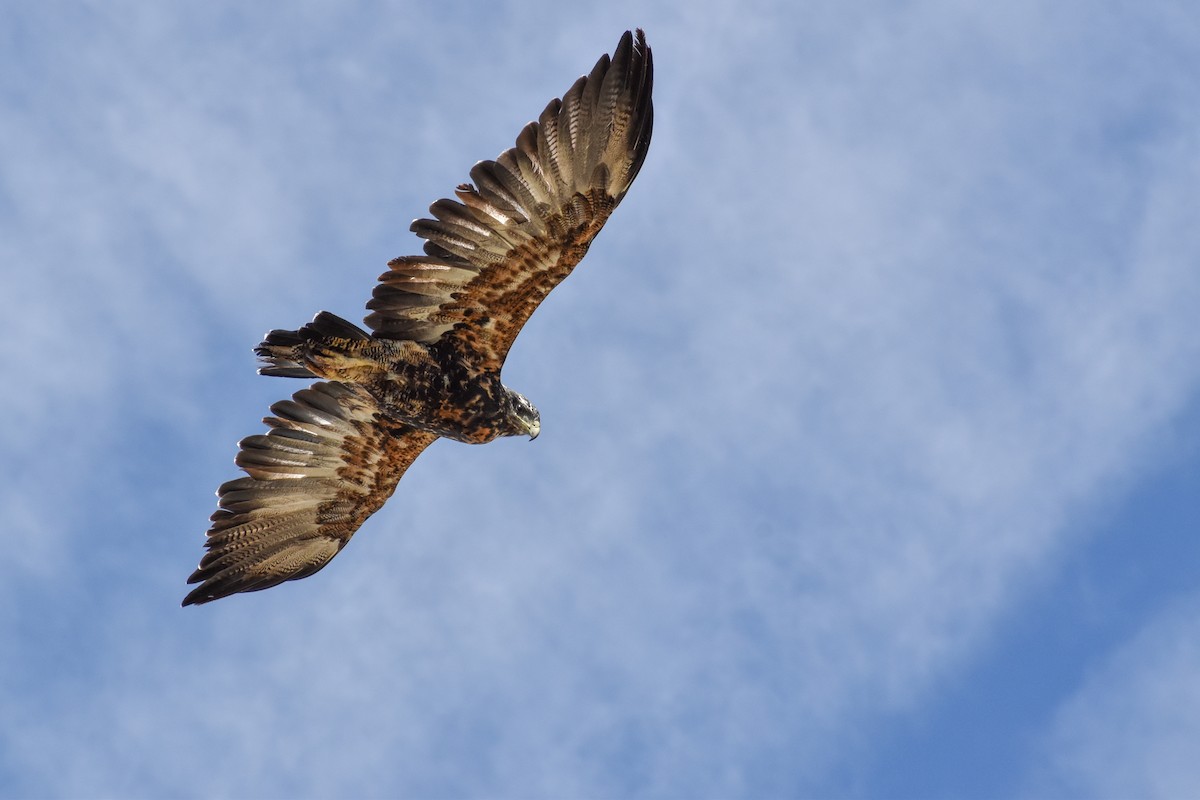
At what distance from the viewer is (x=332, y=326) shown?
50.3 feet

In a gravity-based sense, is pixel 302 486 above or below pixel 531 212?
below

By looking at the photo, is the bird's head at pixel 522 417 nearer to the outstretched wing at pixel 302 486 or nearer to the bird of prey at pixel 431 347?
the bird of prey at pixel 431 347

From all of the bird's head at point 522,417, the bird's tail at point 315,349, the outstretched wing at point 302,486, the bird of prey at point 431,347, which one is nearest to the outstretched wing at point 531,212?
the bird of prey at point 431,347

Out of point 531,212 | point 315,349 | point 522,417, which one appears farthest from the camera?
point 522,417

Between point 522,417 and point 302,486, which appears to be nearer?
point 522,417

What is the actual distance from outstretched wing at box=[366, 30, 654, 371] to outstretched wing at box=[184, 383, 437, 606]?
2.01 metres

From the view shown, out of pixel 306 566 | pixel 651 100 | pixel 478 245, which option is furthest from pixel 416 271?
pixel 306 566

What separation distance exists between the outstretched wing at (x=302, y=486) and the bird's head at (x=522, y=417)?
1.42 metres

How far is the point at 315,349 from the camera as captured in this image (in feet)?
50.7

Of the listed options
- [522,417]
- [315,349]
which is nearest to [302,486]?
[315,349]

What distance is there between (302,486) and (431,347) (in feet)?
9.31

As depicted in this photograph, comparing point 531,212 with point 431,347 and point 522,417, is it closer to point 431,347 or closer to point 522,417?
point 431,347

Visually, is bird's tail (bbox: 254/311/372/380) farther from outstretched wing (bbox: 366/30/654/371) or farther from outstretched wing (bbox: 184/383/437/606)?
outstretched wing (bbox: 184/383/437/606)

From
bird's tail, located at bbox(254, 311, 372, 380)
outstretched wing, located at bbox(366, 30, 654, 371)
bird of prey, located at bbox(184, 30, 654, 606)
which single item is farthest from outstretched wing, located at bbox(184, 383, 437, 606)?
outstretched wing, located at bbox(366, 30, 654, 371)
